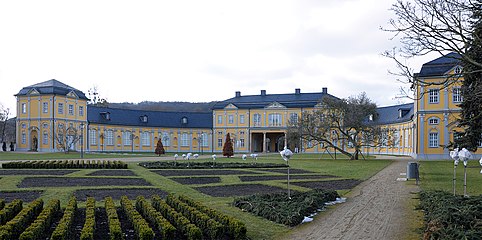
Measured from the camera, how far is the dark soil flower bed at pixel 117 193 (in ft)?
45.6

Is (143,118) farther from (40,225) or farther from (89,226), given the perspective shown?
(89,226)

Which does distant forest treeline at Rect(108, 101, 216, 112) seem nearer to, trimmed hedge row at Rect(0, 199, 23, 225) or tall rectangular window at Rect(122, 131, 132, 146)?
tall rectangular window at Rect(122, 131, 132, 146)

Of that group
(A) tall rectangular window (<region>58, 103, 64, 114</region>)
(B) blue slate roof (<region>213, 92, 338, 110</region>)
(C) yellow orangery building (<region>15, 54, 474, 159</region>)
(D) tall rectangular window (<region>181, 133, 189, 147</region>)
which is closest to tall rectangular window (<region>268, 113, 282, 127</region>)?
(C) yellow orangery building (<region>15, 54, 474, 159</region>)

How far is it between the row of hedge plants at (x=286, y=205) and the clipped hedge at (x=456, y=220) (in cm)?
252

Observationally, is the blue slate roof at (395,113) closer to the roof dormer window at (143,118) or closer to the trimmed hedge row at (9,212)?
Result: the roof dormer window at (143,118)

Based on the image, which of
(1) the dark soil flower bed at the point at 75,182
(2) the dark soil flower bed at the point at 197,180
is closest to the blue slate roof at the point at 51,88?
(1) the dark soil flower bed at the point at 75,182

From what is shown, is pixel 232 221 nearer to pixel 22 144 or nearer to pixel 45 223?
pixel 45 223

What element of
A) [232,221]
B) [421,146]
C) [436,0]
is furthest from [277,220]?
[421,146]

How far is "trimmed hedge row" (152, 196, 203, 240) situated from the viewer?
304 inches

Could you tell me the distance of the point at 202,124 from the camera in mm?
71312

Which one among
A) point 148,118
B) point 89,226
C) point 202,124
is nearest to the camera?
point 89,226

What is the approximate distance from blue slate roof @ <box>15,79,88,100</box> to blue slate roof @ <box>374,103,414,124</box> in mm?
36180

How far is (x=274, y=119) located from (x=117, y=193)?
52546 millimetres

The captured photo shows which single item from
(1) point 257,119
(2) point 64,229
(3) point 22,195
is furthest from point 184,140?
(2) point 64,229
